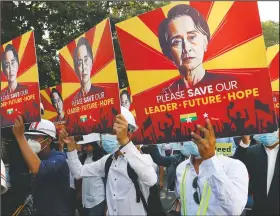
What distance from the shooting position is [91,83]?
11.2 ft

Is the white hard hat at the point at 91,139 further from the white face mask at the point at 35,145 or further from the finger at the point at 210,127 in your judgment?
the finger at the point at 210,127

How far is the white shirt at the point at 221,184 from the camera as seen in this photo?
225 centimetres

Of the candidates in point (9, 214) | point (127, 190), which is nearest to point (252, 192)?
point (127, 190)

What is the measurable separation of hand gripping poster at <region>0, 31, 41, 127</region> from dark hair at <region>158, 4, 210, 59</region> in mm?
1375

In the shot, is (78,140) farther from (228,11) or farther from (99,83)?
(228,11)

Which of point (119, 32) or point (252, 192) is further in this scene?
point (252, 192)

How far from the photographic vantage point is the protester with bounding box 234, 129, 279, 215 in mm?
4582

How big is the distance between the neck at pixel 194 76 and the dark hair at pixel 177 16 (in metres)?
0.16

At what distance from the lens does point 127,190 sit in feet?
10.9

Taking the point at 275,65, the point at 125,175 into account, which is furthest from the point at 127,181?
the point at 275,65

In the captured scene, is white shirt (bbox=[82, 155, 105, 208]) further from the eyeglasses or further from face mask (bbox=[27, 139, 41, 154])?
the eyeglasses

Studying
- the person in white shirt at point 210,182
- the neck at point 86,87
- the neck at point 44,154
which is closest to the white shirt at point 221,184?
the person in white shirt at point 210,182

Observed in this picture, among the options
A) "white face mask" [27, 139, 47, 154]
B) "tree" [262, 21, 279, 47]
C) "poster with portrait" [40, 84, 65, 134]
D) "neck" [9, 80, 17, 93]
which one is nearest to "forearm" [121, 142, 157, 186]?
"white face mask" [27, 139, 47, 154]

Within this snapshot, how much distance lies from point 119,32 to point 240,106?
3.27ft
